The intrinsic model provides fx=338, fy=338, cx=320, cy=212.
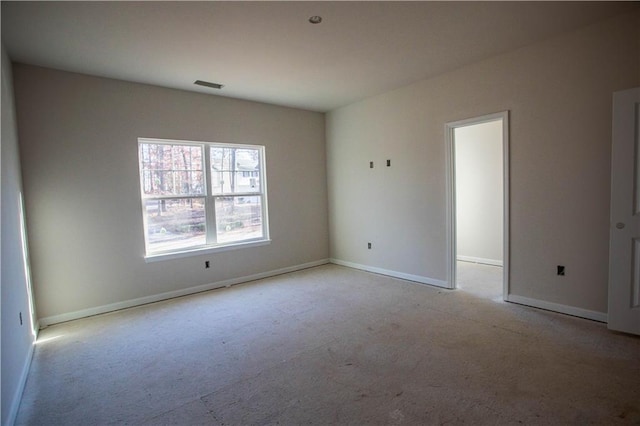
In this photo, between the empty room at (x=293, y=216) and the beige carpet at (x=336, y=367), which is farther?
the empty room at (x=293, y=216)

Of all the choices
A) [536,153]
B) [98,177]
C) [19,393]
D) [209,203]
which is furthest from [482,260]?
[19,393]

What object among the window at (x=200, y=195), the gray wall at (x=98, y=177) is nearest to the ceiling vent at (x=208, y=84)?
the gray wall at (x=98, y=177)

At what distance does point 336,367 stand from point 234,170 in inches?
133

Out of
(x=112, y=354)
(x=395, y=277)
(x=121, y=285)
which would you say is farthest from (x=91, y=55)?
(x=395, y=277)

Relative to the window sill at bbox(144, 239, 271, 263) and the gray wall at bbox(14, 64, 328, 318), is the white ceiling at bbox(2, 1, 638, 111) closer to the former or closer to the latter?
the gray wall at bbox(14, 64, 328, 318)

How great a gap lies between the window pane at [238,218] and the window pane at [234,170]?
6.0 inches

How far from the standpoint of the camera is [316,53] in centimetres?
338

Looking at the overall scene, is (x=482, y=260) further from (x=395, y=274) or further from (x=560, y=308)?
(x=560, y=308)

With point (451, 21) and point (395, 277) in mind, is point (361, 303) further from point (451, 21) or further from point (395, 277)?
point (451, 21)

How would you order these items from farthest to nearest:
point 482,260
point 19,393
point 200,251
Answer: point 482,260 → point 200,251 → point 19,393

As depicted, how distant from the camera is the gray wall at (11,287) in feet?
6.59

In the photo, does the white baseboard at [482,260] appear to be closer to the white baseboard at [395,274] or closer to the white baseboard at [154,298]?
the white baseboard at [395,274]

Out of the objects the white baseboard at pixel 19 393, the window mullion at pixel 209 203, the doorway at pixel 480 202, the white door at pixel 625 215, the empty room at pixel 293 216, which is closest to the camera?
the white baseboard at pixel 19 393

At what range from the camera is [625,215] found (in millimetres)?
2832
